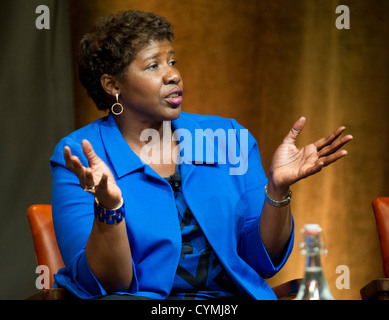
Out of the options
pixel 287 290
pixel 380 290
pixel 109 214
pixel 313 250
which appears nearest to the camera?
pixel 313 250

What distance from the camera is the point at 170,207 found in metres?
1.94

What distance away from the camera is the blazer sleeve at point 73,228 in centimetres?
179

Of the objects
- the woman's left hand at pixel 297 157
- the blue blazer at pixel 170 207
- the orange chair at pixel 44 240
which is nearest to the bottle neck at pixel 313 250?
the woman's left hand at pixel 297 157

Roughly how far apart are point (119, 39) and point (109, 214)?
688 mm

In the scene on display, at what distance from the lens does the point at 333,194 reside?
321 centimetres

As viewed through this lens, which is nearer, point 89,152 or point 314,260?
point 314,260

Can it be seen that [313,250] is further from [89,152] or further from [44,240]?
[44,240]

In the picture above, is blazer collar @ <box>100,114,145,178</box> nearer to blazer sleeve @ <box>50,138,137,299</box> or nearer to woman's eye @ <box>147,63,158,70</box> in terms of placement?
blazer sleeve @ <box>50,138,137,299</box>

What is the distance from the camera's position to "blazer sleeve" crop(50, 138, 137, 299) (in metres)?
1.79

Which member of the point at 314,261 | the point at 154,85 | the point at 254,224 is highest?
the point at 154,85

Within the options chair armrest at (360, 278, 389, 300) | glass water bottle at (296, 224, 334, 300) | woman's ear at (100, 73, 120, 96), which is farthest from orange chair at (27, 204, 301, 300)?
glass water bottle at (296, 224, 334, 300)

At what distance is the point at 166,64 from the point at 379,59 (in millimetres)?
1509

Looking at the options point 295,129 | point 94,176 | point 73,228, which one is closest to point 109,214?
point 94,176
